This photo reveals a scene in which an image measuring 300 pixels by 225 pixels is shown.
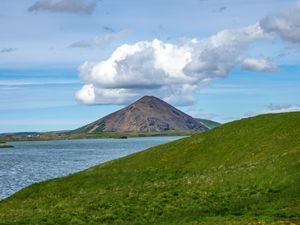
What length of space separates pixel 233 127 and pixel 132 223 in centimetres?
4491

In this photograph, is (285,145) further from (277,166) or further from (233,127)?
(233,127)

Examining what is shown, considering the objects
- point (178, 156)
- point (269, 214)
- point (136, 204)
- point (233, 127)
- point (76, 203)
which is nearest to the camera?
point (269, 214)

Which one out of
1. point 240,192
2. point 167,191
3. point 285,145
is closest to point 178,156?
point 285,145

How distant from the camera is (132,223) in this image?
34219 mm

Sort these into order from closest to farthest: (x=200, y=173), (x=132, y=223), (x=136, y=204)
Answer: (x=132, y=223) → (x=136, y=204) → (x=200, y=173)

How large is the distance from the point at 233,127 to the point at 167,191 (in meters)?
31.4

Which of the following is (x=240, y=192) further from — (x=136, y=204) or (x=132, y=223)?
(x=132, y=223)

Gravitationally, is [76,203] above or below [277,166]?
below

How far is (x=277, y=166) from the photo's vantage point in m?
47.6

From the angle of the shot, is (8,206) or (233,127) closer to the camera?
(8,206)

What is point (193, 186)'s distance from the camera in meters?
47.9

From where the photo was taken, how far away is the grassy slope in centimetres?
3591

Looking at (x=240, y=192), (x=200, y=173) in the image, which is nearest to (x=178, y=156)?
(x=200, y=173)

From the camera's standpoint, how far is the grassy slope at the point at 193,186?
35.9 meters
